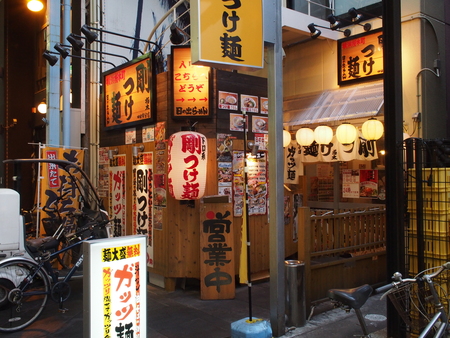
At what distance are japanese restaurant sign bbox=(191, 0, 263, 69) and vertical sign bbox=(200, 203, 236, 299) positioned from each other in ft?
11.8

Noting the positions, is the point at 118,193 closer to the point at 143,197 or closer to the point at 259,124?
the point at 143,197

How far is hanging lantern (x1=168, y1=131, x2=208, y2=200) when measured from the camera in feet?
25.7

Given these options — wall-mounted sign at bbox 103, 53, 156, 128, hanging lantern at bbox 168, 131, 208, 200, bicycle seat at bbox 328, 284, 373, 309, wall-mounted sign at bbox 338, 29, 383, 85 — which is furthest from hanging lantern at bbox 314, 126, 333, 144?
bicycle seat at bbox 328, 284, 373, 309

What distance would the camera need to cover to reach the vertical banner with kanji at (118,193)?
10.3 m

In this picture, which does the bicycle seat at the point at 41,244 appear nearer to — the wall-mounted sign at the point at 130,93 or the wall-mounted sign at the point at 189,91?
the wall-mounted sign at the point at 130,93

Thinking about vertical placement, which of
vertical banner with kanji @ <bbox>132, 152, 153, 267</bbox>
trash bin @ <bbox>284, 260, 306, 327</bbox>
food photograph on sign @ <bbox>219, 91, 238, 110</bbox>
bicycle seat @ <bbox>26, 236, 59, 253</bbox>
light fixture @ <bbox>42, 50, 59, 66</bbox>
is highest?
light fixture @ <bbox>42, 50, 59, 66</bbox>

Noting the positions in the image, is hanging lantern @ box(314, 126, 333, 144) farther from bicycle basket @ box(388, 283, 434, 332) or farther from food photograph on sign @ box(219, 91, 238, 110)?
bicycle basket @ box(388, 283, 434, 332)

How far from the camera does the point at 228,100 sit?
9008mm

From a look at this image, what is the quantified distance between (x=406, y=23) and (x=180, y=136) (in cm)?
782

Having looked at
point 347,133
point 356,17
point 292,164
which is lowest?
point 292,164

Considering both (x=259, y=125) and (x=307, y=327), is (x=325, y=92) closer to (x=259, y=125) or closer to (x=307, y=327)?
(x=259, y=125)

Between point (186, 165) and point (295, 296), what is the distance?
321 cm

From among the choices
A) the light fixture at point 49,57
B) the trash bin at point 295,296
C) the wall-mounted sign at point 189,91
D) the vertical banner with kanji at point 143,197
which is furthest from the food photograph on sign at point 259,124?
the light fixture at point 49,57

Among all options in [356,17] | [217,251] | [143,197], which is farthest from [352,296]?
[356,17]
